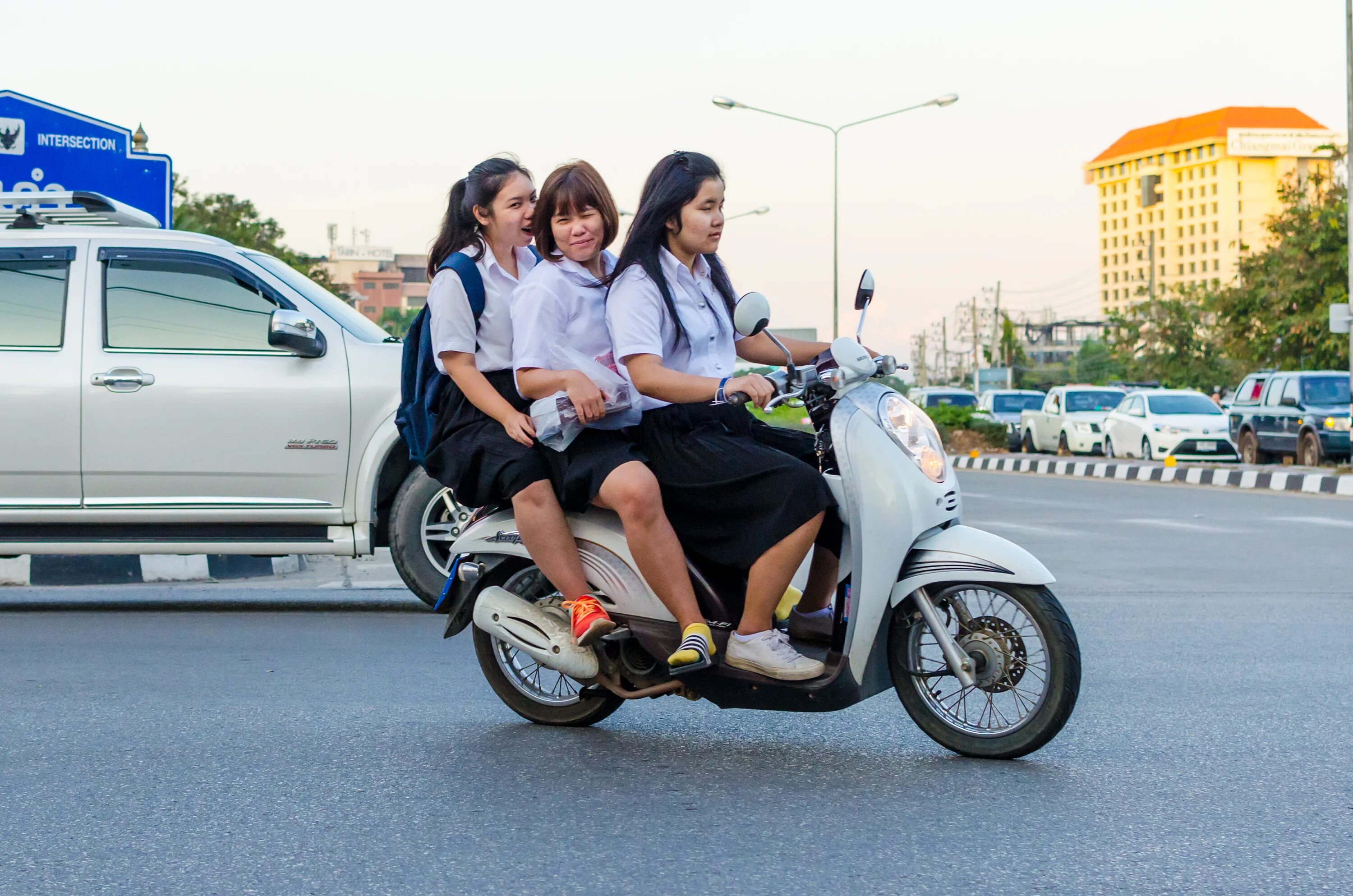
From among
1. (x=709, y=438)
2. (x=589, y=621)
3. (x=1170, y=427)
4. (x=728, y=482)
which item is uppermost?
(x=1170, y=427)

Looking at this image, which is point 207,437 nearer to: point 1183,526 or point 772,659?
point 772,659

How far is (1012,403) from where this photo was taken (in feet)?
145

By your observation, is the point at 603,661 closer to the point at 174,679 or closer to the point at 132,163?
the point at 174,679

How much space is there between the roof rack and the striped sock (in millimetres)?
5298

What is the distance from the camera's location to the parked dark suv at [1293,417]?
24000mm

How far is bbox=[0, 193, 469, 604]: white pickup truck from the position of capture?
8.08 metres

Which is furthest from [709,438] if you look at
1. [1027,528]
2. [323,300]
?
[1027,528]

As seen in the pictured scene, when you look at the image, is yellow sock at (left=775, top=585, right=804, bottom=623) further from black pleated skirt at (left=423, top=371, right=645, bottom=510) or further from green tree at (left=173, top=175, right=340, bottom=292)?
green tree at (left=173, top=175, right=340, bottom=292)

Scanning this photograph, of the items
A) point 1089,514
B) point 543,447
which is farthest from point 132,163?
point 543,447

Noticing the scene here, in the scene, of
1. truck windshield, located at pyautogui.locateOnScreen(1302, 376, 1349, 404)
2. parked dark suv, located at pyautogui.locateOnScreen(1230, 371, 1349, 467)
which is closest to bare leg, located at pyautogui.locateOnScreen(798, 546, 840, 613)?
parked dark suv, located at pyautogui.locateOnScreen(1230, 371, 1349, 467)

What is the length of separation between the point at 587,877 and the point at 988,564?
1434 mm

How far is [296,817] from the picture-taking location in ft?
13.2

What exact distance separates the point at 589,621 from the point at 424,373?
106 cm

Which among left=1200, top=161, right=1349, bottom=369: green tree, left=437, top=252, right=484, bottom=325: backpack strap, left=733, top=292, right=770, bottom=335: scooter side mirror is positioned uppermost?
left=1200, top=161, right=1349, bottom=369: green tree
